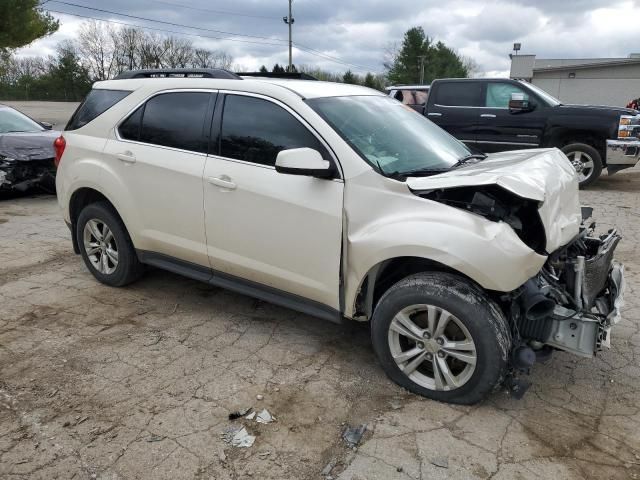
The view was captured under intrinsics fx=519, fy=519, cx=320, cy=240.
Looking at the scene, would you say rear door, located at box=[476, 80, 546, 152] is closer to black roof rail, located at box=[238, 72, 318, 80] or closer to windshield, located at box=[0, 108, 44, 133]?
black roof rail, located at box=[238, 72, 318, 80]

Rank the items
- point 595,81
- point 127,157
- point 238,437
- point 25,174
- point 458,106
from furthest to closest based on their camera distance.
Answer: point 595,81 → point 458,106 → point 25,174 → point 127,157 → point 238,437

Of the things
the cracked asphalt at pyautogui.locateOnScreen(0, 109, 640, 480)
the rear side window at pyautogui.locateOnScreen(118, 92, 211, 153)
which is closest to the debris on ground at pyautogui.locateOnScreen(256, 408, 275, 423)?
the cracked asphalt at pyautogui.locateOnScreen(0, 109, 640, 480)

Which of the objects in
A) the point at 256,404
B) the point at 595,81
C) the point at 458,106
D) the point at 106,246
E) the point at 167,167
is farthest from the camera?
the point at 595,81

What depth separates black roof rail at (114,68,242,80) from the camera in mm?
3906

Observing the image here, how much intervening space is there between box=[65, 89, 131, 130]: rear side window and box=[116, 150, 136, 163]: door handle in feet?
1.67

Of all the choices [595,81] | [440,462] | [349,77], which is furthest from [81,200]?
[349,77]

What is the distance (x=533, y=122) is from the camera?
9.28 meters

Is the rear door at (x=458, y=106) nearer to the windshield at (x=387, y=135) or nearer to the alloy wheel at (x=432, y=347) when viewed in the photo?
the windshield at (x=387, y=135)

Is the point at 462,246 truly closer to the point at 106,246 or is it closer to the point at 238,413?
the point at 238,413

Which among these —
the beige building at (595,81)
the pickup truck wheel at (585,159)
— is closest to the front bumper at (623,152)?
the pickup truck wheel at (585,159)

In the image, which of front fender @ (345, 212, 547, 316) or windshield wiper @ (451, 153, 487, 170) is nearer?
front fender @ (345, 212, 547, 316)

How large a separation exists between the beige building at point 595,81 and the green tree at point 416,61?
27.4 meters

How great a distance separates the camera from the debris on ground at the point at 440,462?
98.7 inches

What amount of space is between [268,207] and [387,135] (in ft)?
3.13
